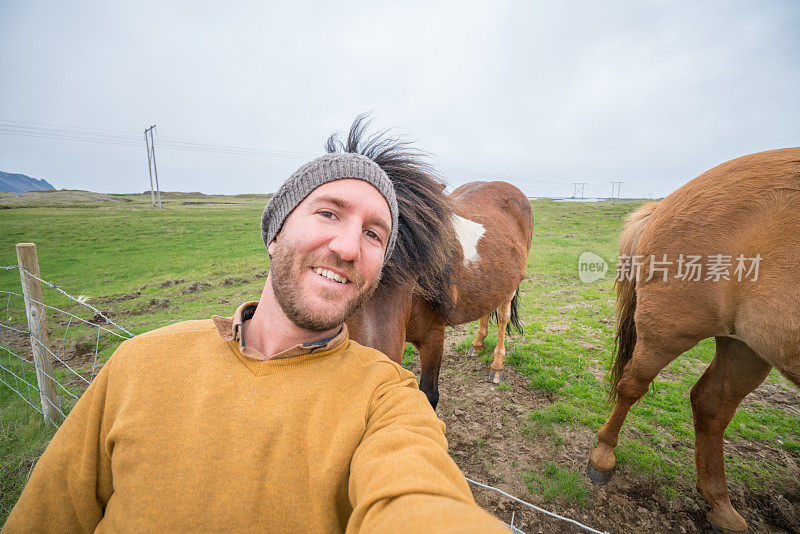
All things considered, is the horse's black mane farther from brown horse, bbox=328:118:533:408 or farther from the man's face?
the man's face

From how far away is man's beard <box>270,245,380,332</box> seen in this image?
44.3 inches

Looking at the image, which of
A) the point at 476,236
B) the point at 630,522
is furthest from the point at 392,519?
the point at 476,236

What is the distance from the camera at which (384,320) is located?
198 centimetres

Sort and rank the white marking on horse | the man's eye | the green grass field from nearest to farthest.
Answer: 1. the man's eye
2. the green grass field
3. the white marking on horse

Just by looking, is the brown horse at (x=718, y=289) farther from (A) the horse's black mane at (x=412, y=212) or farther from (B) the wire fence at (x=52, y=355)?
(A) the horse's black mane at (x=412, y=212)

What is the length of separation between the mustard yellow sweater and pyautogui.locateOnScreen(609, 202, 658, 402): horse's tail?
7.58 feet

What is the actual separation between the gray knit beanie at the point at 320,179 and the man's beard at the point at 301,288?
253 millimetres

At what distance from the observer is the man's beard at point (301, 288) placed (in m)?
1.13

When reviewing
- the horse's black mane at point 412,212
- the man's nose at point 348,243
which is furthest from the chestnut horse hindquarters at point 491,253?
the man's nose at point 348,243

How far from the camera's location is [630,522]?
7.43 ft

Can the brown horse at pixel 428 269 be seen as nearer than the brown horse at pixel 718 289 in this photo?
No

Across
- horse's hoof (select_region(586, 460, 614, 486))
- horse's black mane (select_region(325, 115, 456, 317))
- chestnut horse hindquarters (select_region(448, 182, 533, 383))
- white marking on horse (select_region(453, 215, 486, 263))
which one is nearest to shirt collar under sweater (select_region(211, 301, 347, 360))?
horse's black mane (select_region(325, 115, 456, 317))

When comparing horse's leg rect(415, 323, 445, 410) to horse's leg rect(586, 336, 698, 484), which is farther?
horse's leg rect(415, 323, 445, 410)

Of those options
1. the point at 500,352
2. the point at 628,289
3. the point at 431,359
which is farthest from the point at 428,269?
the point at 500,352
